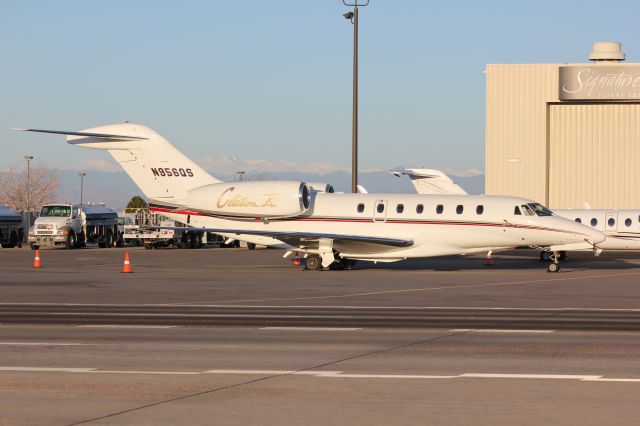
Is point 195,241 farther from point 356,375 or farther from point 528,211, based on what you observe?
point 356,375

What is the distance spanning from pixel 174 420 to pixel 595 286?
903 inches

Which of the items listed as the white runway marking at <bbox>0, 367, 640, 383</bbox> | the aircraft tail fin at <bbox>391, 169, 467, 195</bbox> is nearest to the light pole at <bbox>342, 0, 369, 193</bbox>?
the aircraft tail fin at <bbox>391, 169, 467, 195</bbox>

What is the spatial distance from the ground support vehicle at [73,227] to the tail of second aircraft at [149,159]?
2097 centimetres

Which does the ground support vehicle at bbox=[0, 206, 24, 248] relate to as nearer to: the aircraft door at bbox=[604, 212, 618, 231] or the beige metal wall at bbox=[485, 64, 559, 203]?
the beige metal wall at bbox=[485, 64, 559, 203]

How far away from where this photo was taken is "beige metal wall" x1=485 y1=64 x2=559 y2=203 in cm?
6334

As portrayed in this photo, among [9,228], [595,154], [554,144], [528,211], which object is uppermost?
[554,144]

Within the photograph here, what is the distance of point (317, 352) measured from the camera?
15.3 meters

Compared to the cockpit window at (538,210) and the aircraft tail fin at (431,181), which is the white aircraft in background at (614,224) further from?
the aircraft tail fin at (431,181)

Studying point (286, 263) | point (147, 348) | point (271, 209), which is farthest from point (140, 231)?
point (147, 348)

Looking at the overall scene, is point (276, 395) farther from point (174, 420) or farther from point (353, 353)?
point (353, 353)

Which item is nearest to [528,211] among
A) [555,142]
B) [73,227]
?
[555,142]

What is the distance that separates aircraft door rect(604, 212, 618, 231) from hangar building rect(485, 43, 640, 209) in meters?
17.0

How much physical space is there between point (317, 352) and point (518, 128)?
165 ft

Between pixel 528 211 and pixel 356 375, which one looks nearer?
pixel 356 375
